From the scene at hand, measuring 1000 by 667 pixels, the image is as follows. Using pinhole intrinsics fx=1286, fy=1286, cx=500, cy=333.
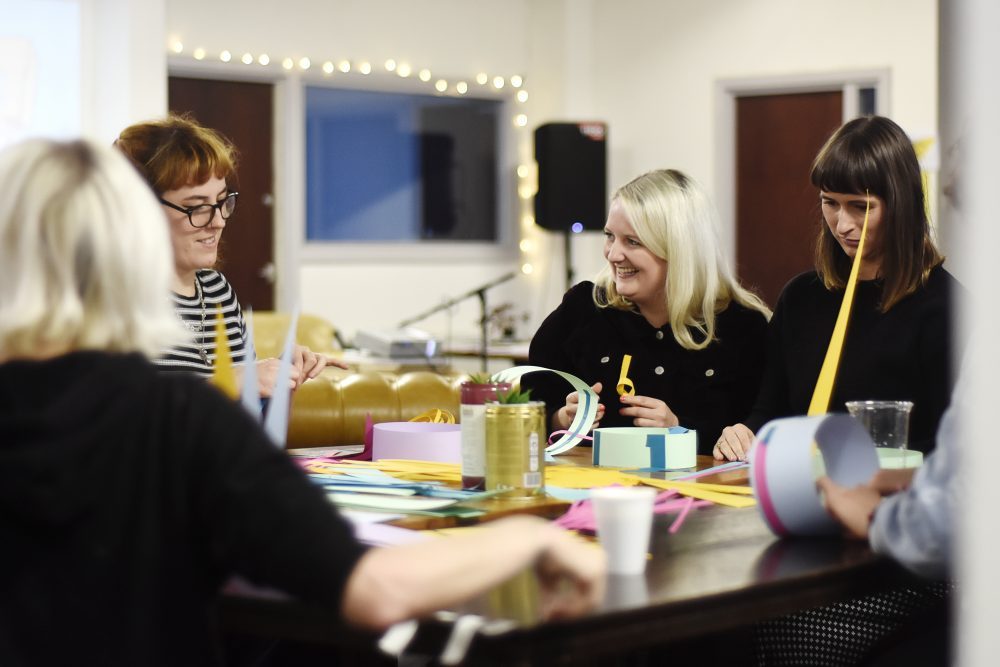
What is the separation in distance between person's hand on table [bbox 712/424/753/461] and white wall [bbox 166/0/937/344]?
16.6ft

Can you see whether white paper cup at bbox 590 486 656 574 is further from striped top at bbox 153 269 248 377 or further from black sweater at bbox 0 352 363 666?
striped top at bbox 153 269 248 377

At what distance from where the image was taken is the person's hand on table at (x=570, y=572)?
126 cm

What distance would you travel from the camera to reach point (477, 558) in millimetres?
1208

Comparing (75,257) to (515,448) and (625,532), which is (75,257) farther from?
(515,448)

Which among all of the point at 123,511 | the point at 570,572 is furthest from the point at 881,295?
the point at 123,511

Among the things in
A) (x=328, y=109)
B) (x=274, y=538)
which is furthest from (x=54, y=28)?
(x=274, y=538)

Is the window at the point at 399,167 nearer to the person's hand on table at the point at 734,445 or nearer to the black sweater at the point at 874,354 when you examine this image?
the black sweater at the point at 874,354

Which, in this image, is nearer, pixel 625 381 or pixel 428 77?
pixel 625 381

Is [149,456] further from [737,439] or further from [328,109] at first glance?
[328,109]

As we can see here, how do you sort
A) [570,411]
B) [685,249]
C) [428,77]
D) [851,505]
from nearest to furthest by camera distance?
[851,505] → [570,411] → [685,249] → [428,77]

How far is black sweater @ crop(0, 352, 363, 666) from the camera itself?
1.15 m

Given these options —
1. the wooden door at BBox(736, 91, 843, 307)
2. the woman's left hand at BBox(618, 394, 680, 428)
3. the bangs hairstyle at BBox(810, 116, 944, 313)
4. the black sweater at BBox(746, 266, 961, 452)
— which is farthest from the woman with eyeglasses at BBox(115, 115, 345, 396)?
the wooden door at BBox(736, 91, 843, 307)

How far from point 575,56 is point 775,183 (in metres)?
1.49

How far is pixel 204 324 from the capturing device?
2.77 m
